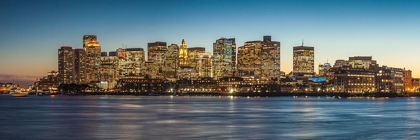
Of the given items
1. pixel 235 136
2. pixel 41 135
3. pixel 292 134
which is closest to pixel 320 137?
pixel 292 134

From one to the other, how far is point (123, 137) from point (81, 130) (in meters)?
6.81

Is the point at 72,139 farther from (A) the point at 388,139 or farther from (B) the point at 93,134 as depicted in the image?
(A) the point at 388,139

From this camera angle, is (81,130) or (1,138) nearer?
(1,138)

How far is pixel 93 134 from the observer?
42938mm

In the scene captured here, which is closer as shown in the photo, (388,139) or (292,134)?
(388,139)

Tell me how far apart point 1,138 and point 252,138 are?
18204 mm

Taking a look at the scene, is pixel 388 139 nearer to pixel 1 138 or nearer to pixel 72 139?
pixel 72 139

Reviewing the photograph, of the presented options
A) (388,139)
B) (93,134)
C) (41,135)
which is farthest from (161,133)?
(388,139)

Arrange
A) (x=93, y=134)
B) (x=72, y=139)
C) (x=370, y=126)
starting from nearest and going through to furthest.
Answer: (x=72, y=139) < (x=93, y=134) < (x=370, y=126)

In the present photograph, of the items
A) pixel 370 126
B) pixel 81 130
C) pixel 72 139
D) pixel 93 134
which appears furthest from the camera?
pixel 370 126

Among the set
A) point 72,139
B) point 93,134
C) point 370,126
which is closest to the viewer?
point 72,139

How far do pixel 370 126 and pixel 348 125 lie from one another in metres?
2.22

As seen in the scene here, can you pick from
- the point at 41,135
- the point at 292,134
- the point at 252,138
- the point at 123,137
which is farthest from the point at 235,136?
the point at 41,135

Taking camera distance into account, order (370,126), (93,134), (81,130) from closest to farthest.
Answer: (93,134)
(81,130)
(370,126)
